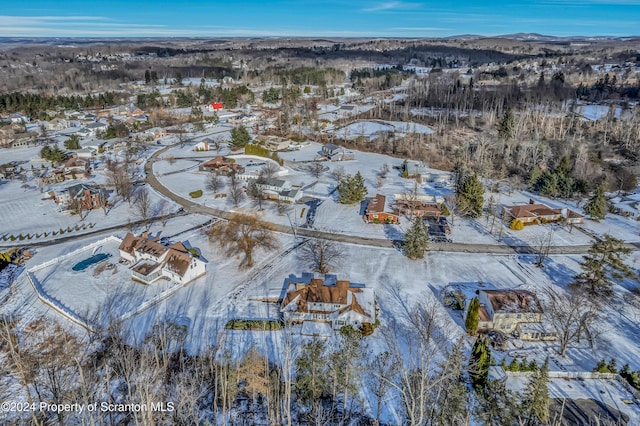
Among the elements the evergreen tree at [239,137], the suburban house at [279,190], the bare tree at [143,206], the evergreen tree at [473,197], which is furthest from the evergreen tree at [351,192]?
the evergreen tree at [239,137]

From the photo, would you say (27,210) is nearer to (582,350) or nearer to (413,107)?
(582,350)

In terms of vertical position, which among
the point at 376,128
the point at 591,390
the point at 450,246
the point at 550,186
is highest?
the point at 376,128

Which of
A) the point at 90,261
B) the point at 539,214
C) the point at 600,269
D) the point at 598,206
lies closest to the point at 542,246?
the point at 539,214

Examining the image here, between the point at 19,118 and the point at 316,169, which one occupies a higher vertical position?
the point at 19,118

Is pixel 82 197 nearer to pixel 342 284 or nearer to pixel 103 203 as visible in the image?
pixel 103 203

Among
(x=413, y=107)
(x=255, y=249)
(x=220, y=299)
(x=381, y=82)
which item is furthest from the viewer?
(x=381, y=82)

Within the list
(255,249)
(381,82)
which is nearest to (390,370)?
(255,249)

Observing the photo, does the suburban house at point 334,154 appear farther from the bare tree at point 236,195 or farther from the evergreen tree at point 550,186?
the evergreen tree at point 550,186
